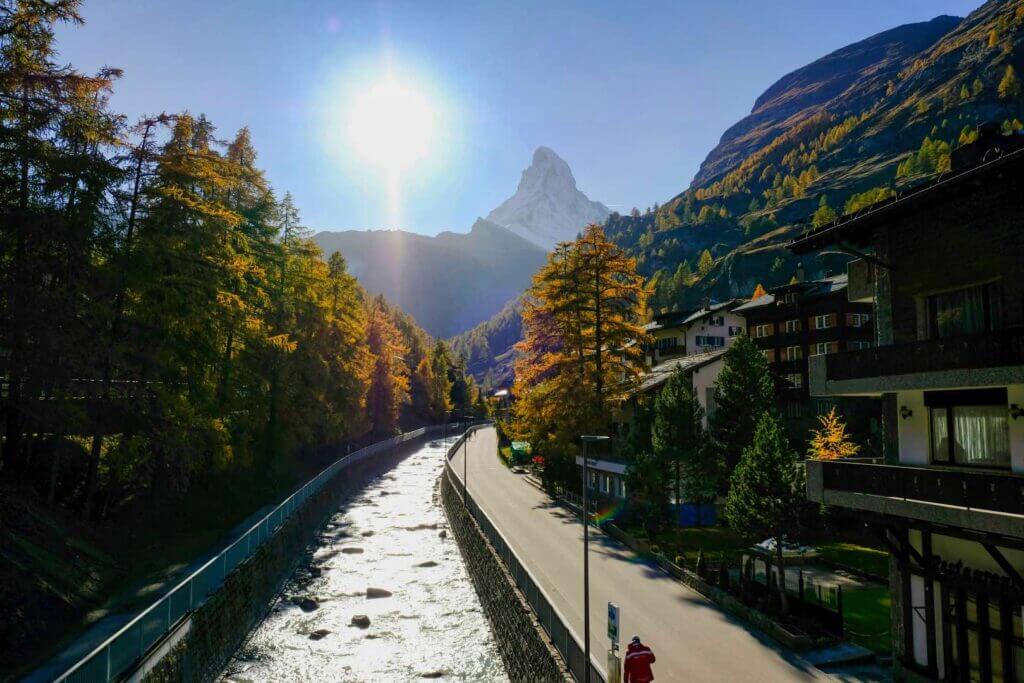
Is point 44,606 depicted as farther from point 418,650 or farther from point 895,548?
point 895,548

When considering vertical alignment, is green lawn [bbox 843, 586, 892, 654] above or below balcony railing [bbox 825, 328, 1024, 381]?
below

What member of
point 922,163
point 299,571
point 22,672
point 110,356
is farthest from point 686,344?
point 922,163

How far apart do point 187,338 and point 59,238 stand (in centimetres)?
790

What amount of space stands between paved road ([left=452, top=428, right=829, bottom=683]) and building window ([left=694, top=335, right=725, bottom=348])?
3764 centimetres

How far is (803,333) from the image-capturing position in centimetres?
6012

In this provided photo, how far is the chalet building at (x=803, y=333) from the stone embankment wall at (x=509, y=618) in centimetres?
3128

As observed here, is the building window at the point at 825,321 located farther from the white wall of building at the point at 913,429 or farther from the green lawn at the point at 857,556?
the white wall of building at the point at 913,429

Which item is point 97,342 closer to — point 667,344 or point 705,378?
point 705,378

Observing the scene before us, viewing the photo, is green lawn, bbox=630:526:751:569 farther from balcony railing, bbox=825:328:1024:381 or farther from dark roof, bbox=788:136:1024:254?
dark roof, bbox=788:136:1024:254

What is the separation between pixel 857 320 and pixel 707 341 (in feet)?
62.3

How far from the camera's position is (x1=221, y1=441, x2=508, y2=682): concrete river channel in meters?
24.3

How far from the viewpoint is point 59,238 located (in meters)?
22.9

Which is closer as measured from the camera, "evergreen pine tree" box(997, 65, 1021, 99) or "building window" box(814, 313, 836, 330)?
"building window" box(814, 313, 836, 330)

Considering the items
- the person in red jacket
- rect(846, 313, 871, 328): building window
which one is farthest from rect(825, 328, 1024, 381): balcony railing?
rect(846, 313, 871, 328): building window
